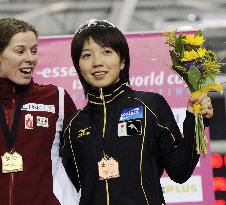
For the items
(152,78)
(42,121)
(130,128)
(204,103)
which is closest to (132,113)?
(130,128)

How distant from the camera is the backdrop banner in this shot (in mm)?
4258

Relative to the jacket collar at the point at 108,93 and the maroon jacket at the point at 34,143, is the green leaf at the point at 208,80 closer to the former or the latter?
Answer: the jacket collar at the point at 108,93

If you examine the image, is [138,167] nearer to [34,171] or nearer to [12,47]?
[34,171]

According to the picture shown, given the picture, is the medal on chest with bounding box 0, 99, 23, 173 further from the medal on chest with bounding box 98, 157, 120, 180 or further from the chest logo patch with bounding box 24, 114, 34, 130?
the medal on chest with bounding box 98, 157, 120, 180

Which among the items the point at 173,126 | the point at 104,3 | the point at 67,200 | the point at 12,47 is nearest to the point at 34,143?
the point at 67,200

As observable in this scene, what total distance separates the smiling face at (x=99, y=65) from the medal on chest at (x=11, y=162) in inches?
17.9

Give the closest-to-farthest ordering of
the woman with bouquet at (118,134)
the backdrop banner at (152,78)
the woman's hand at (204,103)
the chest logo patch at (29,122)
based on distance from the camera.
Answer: the woman's hand at (204,103)
the woman with bouquet at (118,134)
the chest logo patch at (29,122)
the backdrop banner at (152,78)

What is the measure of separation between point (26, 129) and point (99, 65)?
0.45 metres

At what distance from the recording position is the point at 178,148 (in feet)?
7.93

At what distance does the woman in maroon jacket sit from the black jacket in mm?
144

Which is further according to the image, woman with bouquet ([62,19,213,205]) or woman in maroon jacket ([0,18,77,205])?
woman in maroon jacket ([0,18,77,205])

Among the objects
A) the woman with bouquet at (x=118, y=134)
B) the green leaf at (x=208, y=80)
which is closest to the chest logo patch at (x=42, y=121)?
the woman with bouquet at (x=118, y=134)

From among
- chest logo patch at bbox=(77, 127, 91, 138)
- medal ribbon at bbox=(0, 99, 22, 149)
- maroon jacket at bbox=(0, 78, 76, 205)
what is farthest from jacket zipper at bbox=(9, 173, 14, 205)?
chest logo patch at bbox=(77, 127, 91, 138)

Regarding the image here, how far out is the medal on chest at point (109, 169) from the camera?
7.97ft
